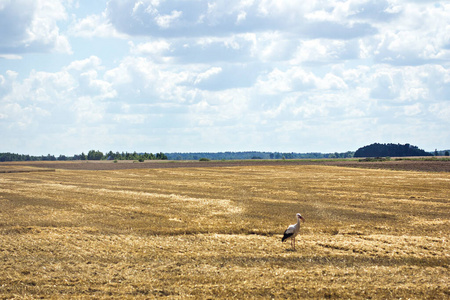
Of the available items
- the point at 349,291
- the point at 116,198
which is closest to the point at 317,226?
the point at 349,291

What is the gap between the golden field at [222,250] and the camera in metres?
14.4

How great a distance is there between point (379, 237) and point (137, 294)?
12.3m

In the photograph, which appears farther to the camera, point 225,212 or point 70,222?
point 225,212

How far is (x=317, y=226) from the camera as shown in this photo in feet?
78.3

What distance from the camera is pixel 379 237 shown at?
69.2 ft

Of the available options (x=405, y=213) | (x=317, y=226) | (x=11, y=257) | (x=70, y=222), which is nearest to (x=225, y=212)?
(x=317, y=226)

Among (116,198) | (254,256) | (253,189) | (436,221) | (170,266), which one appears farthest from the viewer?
(253,189)

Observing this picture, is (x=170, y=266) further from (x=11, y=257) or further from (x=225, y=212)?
(x=225, y=212)

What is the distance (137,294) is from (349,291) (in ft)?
21.6

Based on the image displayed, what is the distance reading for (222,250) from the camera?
61.8 ft

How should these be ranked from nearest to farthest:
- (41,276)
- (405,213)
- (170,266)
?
(41,276), (170,266), (405,213)

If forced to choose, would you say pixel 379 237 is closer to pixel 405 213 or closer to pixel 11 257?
pixel 405 213

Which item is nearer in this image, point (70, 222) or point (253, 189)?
point (70, 222)

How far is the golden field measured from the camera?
47.2ft
